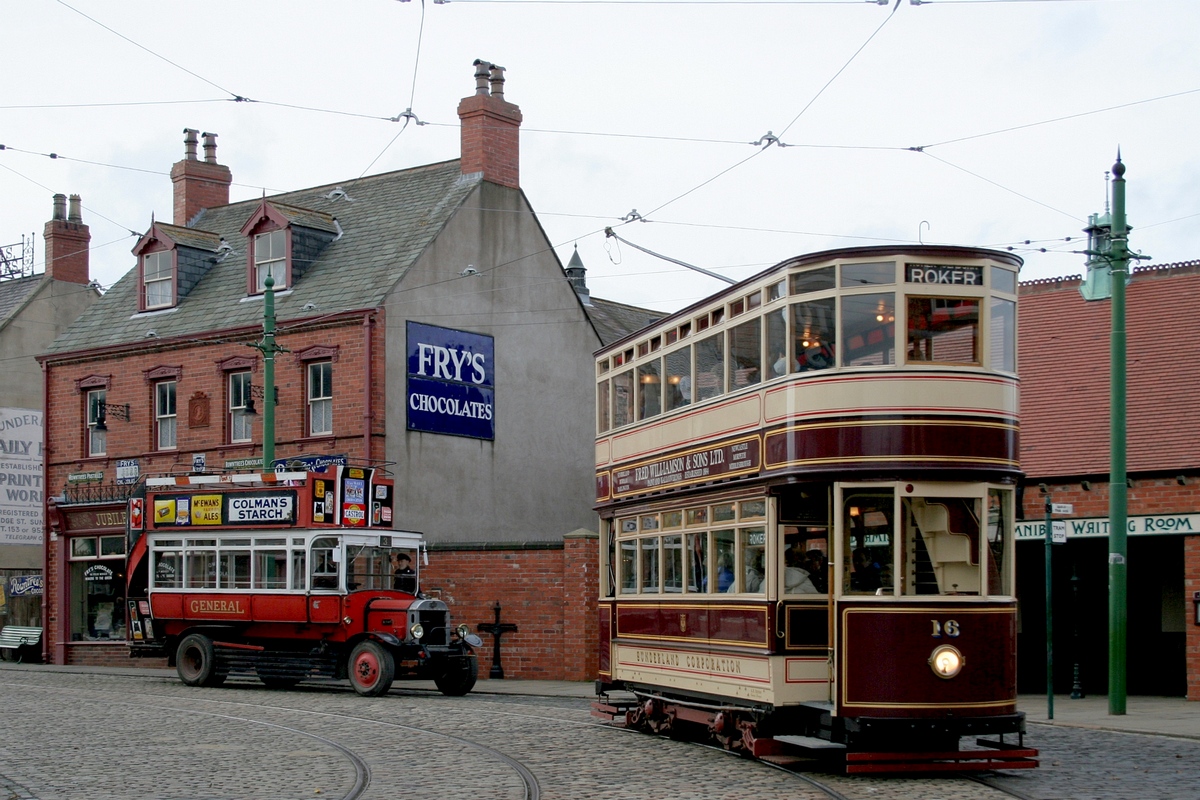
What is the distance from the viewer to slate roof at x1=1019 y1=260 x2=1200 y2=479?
2134 cm

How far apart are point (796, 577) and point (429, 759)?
12.4 ft

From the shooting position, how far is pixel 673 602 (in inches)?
608

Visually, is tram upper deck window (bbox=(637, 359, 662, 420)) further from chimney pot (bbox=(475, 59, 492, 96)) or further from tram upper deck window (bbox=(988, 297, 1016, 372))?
chimney pot (bbox=(475, 59, 492, 96))

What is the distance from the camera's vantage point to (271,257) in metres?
32.6

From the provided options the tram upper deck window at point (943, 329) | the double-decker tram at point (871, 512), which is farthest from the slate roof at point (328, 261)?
the tram upper deck window at point (943, 329)

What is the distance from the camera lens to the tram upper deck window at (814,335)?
1298cm

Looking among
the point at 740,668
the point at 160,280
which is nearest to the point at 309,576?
the point at 740,668

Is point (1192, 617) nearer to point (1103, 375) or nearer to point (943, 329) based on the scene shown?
point (1103, 375)

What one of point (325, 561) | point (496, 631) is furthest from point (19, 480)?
point (325, 561)

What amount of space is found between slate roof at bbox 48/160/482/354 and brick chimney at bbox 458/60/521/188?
1.44 feet

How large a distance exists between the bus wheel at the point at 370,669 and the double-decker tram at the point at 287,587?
0.01m

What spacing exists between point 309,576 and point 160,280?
→ 14200mm

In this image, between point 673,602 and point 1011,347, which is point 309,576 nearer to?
point 673,602

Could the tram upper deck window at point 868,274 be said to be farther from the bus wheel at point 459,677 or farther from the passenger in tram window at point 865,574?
the bus wheel at point 459,677
